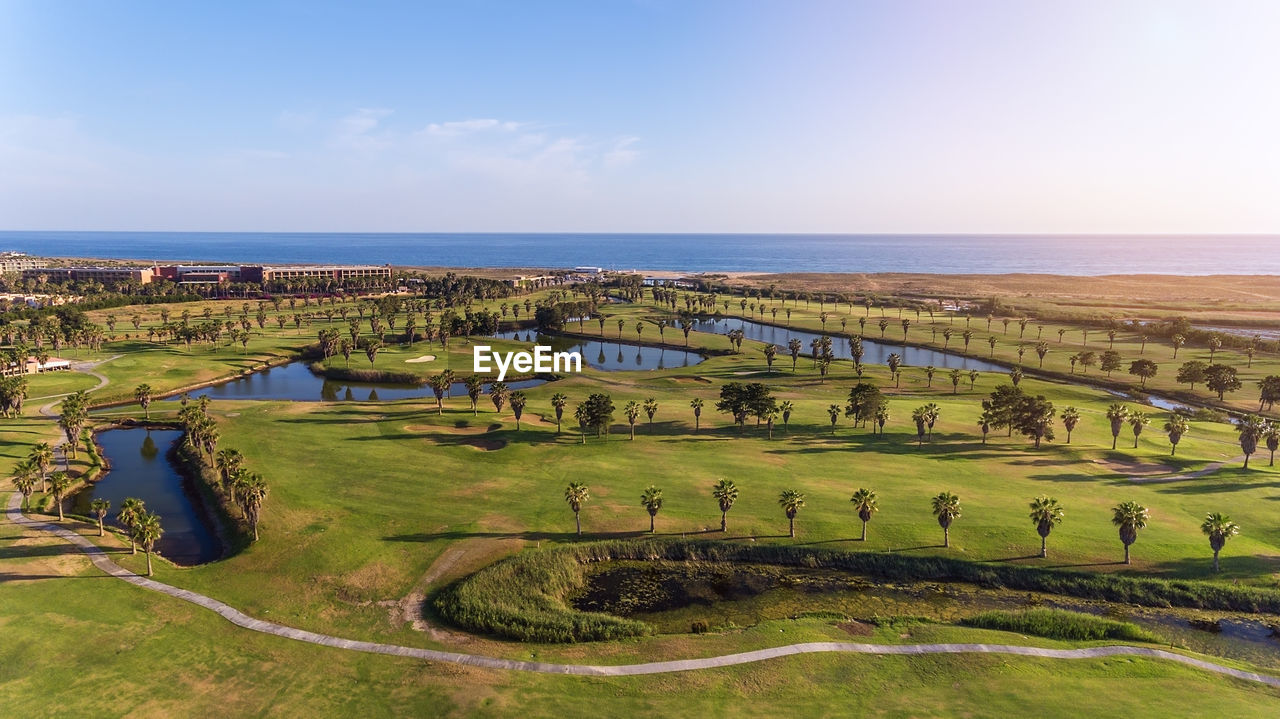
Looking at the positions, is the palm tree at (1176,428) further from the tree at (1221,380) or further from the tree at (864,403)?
the tree at (1221,380)

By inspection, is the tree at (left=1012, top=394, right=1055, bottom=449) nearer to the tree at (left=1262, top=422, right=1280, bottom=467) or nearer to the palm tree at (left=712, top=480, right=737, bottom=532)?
the tree at (left=1262, top=422, right=1280, bottom=467)

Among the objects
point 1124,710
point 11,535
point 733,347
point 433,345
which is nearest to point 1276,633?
point 1124,710

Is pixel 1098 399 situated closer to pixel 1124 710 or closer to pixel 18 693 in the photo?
pixel 1124 710

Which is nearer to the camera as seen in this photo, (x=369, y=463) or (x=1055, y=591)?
(x=1055, y=591)

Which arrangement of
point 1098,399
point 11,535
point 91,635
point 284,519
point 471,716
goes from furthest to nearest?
point 1098,399 < point 284,519 < point 11,535 < point 91,635 < point 471,716

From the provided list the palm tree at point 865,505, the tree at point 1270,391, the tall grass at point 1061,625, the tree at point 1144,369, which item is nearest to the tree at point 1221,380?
the tree at point 1270,391

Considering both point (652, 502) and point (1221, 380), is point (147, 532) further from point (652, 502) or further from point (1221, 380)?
point (1221, 380)

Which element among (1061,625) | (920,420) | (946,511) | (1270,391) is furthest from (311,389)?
(1270,391)

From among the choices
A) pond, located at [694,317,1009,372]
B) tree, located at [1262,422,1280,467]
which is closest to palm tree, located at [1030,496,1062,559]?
tree, located at [1262,422,1280,467]
